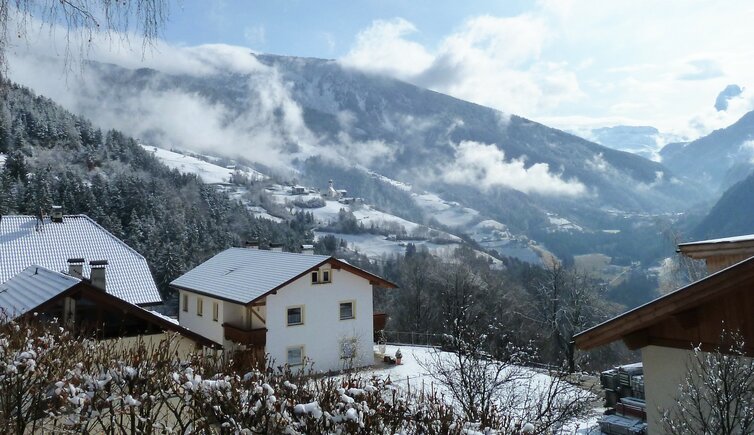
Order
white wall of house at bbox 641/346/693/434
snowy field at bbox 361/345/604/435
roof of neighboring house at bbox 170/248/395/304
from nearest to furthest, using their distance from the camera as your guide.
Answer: white wall of house at bbox 641/346/693/434
snowy field at bbox 361/345/604/435
roof of neighboring house at bbox 170/248/395/304

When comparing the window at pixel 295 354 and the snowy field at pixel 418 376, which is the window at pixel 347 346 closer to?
the snowy field at pixel 418 376

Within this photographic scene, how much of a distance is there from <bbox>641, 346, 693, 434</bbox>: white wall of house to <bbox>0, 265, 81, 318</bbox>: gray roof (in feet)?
46.0

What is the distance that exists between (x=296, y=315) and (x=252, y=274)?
3.93 m

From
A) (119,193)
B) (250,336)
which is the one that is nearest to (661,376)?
(250,336)

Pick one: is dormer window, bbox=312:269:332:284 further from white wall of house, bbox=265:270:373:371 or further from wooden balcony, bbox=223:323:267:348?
wooden balcony, bbox=223:323:267:348

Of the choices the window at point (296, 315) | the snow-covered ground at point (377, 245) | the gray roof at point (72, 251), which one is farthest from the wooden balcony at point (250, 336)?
the snow-covered ground at point (377, 245)

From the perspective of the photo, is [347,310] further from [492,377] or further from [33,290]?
[33,290]

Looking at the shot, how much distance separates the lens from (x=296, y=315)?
1081 inches

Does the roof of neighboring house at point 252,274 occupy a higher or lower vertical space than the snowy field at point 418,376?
higher

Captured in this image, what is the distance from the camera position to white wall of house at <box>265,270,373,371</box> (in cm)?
2667

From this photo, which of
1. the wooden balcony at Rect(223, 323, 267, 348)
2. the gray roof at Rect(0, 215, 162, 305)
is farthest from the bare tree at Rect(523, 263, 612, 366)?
the gray roof at Rect(0, 215, 162, 305)

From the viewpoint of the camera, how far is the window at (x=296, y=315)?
27.2 meters

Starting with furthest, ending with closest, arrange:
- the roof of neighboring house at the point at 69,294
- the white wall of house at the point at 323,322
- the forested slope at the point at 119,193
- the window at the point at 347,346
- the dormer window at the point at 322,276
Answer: the forested slope at the point at 119,193, the dormer window at the point at 322,276, the window at the point at 347,346, the white wall of house at the point at 323,322, the roof of neighboring house at the point at 69,294

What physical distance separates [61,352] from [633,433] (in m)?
17.0
